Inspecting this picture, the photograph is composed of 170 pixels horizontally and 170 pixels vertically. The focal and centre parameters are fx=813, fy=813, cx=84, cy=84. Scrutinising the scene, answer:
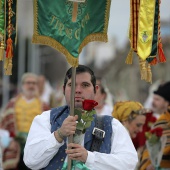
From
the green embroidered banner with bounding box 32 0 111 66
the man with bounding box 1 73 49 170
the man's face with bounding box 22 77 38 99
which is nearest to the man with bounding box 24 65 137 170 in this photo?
the green embroidered banner with bounding box 32 0 111 66

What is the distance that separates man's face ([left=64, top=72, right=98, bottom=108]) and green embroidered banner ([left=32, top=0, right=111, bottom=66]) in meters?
0.25

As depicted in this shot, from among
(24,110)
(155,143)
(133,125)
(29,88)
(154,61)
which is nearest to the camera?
(154,61)

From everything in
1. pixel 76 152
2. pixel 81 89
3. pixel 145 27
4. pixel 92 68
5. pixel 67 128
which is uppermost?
pixel 145 27

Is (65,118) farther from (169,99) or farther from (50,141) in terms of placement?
(169,99)

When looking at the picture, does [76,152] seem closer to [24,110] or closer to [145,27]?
[145,27]

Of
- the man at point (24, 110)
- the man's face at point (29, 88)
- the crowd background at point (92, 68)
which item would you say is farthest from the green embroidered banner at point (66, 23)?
the crowd background at point (92, 68)

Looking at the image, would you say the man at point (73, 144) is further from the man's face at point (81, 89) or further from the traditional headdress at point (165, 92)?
the traditional headdress at point (165, 92)

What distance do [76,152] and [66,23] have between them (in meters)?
1.01

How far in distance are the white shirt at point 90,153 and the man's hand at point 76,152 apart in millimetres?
50

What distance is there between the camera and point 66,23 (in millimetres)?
6270

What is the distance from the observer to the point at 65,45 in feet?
20.5

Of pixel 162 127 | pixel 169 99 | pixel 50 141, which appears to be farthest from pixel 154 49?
pixel 169 99

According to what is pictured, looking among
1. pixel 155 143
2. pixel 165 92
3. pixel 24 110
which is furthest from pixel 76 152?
pixel 24 110

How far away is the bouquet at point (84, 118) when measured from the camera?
6.07 metres
